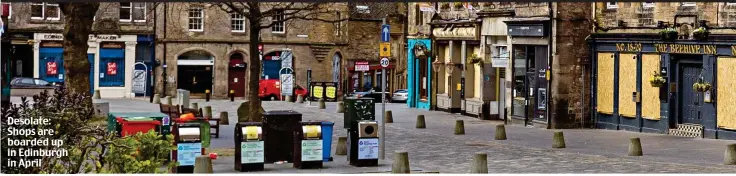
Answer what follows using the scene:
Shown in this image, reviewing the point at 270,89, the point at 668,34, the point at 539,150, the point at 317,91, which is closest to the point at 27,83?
the point at 270,89

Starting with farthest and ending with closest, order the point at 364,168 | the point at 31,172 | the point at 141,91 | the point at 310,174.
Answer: the point at 141,91
the point at 364,168
the point at 310,174
the point at 31,172

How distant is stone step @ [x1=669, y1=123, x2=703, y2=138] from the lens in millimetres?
30945

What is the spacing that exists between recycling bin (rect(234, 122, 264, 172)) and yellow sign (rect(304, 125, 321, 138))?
93cm

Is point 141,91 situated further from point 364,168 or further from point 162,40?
point 364,168

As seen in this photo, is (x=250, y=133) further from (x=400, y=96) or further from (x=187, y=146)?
(x=400, y=96)

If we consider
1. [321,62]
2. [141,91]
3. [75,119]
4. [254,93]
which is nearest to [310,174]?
[75,119]

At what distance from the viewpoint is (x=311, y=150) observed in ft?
72.4

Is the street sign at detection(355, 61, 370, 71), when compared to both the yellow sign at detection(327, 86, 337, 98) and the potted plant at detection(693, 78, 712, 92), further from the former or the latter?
the potted plant at detection(693, 78, 712, 92)

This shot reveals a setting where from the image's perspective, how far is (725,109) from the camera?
3014 cm

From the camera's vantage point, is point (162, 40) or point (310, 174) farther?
point (162, 40)

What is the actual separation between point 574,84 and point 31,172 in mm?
24422

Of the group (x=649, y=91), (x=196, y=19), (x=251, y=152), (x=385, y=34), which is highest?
(x=196, y=19)

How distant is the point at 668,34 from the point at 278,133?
42.6ft

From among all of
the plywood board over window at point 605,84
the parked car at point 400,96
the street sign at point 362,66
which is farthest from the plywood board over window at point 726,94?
Answer: the street sign at point 362,66
